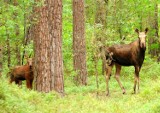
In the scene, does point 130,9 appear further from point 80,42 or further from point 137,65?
point 137,65

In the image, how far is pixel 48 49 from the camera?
12.5 meters

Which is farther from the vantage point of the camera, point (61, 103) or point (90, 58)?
point (90, 58)

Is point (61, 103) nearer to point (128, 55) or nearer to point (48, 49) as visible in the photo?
point (48, 49)

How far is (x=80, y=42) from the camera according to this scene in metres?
18.0

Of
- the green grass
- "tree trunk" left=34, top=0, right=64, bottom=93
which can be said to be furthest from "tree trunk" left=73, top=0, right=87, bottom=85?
the green grass

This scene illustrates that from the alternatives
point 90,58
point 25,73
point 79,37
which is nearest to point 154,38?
point 90,58

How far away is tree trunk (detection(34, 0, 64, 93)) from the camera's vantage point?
40.8ft

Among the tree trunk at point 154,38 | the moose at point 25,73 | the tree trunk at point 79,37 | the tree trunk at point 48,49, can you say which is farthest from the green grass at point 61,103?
the tree trunk at point 154,38

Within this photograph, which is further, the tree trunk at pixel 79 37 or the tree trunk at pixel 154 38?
the tree trunk at pixel 154 38

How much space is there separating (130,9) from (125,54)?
10.4 meters

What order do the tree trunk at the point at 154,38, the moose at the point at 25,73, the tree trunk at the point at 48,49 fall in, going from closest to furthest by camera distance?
the tree trunk at the point at 48,49 → the moose at the point at 25,73 → the tree trunk at the point at 154,38

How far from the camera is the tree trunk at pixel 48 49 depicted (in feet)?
40.8

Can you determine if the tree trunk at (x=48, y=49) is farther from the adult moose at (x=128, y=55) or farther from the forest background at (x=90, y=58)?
the adult moose at (x=128, y=55)

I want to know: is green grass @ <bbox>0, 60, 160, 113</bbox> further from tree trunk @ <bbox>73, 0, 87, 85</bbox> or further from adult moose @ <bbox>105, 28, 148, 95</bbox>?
tree trunk @ <bbox>73, 0, 87, 85</bbox>
